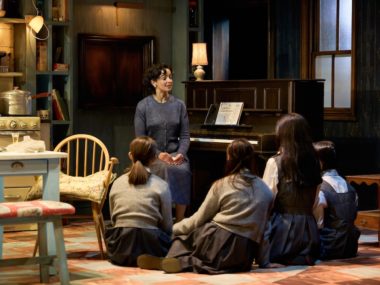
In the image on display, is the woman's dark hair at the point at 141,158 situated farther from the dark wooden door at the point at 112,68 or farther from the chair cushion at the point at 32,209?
the dark wooden door at the point at 112,68

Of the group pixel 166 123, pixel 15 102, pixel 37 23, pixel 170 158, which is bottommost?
pixel 170 158

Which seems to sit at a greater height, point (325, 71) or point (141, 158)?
point (325, 71)

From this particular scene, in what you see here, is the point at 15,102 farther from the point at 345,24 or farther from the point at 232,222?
the point at 345,24

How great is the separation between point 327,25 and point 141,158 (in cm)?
380

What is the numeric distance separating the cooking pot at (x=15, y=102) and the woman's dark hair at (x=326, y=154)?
8.76 ft

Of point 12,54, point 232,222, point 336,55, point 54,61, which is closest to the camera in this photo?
point 232,222

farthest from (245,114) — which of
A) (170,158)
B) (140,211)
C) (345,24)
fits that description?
(140,211)

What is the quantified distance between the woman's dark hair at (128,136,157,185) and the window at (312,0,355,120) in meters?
3.27

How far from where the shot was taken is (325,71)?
895 cm

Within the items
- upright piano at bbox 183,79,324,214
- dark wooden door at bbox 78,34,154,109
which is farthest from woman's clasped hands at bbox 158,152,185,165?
dark wooden door at bbox 78,34,154,109

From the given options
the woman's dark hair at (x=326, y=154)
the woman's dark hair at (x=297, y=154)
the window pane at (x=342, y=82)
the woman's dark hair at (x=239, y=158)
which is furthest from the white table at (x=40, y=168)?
the window pane at (x=342, y=82)

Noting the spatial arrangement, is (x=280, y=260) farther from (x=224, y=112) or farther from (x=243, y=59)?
(x=243, y=59)

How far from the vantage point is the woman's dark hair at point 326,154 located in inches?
246

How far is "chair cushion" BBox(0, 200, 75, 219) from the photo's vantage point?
463 cm
